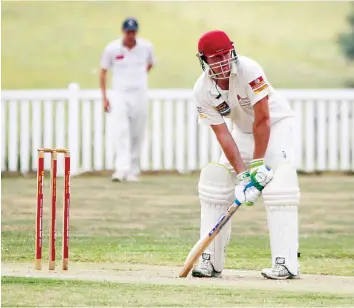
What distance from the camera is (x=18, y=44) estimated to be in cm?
3366

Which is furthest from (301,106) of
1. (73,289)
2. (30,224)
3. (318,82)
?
(318,82)

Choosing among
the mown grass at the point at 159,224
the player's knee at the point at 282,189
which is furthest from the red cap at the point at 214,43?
the mown grass at the point at 159,224

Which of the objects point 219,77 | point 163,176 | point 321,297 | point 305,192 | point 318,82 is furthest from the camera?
point 318,82

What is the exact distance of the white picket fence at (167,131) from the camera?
18344 millimetres

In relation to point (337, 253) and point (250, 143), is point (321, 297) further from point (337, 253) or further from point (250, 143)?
point (337, 253)

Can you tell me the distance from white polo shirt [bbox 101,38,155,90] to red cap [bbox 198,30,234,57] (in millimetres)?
8200

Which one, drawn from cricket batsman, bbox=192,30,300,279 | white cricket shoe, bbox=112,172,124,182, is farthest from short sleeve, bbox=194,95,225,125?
white cricket shoe, bbox=112,172,124,182

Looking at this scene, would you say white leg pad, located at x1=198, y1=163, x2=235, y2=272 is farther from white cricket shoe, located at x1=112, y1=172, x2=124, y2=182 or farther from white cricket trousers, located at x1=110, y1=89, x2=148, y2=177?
white cricket shoe, located at x1=112, y1=172, x2=124, y2=182

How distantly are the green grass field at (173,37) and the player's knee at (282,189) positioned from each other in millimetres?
22702

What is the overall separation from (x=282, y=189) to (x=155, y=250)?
6.10ft

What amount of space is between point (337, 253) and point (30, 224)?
10.3ft

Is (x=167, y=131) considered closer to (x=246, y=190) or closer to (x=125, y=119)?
(x=125, y=119)

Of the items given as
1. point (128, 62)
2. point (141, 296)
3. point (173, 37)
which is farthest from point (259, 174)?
point (173, 37)

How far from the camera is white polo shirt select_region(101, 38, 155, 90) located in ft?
53.6
